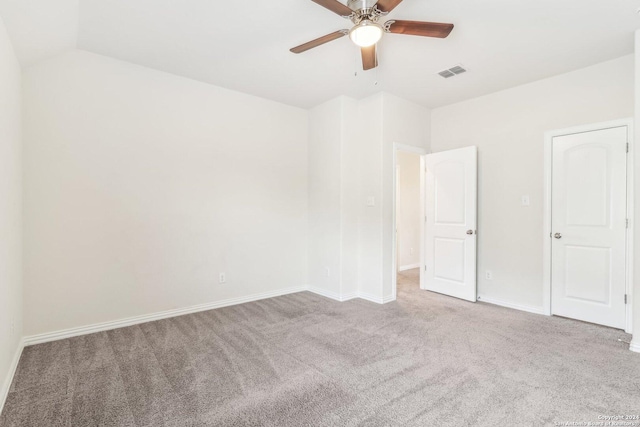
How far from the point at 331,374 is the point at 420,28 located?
2.55m

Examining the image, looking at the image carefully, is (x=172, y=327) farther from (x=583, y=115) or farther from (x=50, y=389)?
(x=583, y=115)

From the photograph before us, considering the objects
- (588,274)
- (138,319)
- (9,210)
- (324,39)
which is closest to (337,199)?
(324,39)

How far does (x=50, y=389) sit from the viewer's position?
209 centimetres

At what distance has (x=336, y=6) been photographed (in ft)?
6.53

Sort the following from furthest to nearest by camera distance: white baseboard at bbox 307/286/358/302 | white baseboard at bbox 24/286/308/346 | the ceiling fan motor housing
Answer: white baseboard at bbox 307/286/358/302 → white baseboard at bbox 24/286/308/346 → the ceiling fan motor housing

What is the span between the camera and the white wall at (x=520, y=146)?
3.23 m

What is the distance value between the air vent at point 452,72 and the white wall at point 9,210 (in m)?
3.72

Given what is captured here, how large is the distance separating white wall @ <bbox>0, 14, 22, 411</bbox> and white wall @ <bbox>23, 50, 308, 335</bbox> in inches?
8.5

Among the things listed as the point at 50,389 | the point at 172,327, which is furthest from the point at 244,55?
the point at 50,389

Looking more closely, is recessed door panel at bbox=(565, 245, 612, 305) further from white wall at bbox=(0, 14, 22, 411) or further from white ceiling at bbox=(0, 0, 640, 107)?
white wall at bbox=(0, 14, 22, 411)

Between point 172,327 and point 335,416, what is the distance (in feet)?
6.92

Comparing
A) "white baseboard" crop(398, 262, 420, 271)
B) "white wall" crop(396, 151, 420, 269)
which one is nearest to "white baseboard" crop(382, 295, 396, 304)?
"white baseboard" crop(398, 262, 420, 271)

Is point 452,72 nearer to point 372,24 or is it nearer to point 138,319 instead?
point 372,24

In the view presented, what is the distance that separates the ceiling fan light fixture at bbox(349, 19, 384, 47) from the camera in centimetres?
212
